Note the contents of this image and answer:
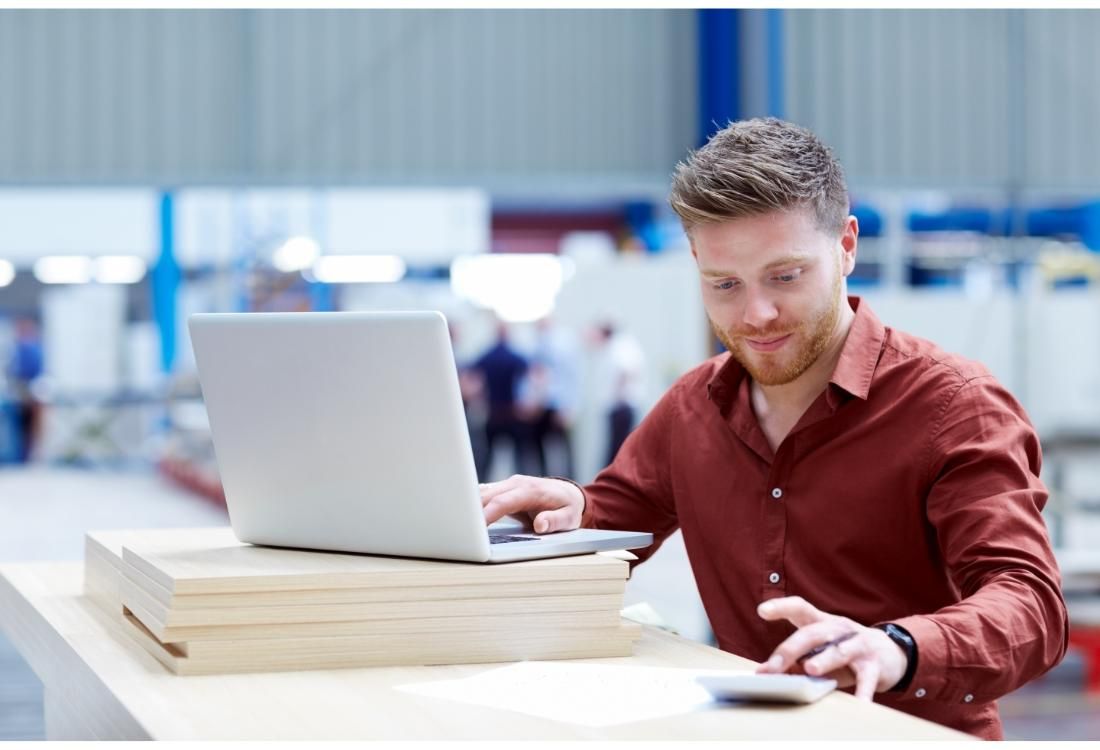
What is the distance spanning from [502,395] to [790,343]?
7648mm

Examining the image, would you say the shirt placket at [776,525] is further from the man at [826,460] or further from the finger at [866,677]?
the finger at [866,677]

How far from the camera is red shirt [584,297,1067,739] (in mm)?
1410

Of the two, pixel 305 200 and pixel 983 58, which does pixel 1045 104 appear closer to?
pixel 983 58

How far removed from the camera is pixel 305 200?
12258 millimetres

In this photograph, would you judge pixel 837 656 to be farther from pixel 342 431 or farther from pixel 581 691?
pixel 342 431

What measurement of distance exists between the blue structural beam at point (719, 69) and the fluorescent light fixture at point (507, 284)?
9.17m

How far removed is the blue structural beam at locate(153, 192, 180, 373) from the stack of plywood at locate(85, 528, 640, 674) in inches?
420

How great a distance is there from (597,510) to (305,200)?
35.0 ft

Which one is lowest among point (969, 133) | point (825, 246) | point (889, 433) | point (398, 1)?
point (889, 433)

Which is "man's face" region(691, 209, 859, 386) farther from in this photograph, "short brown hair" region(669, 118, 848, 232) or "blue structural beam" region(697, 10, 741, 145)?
"blue structural beam" region(697, 10, 741, 145)

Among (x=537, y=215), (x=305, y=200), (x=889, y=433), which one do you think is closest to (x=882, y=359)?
(x=889, y=433)

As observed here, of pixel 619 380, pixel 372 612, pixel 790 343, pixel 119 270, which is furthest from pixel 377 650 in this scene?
pixel 119 270

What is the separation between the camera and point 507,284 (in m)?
16.4

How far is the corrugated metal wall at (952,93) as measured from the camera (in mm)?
7254
